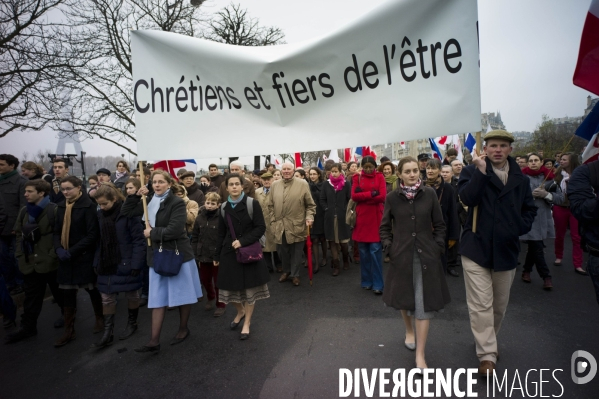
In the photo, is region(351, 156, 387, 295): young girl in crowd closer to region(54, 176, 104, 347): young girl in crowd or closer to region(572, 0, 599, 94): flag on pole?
region(572, 0, 599, 94): flag on pole

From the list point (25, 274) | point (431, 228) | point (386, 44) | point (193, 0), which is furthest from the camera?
point (193, 0)

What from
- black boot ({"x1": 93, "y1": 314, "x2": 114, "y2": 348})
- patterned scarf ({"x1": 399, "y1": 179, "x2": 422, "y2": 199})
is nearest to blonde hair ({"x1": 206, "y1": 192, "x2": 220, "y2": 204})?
black boot ({"x1": 93, "y1": 314, "x2": 114, "y2": 348})

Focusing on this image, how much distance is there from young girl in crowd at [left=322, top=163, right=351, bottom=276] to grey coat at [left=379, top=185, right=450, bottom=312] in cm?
316

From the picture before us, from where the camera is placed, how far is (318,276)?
650cm

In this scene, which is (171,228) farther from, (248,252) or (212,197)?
(212,197)

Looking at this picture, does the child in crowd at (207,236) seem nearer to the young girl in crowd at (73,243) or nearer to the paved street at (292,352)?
the paved street at (292,352)

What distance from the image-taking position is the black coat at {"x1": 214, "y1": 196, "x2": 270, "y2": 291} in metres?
4.07

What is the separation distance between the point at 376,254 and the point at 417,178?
7.34 ft

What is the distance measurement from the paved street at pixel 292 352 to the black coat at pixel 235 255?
0.66 m

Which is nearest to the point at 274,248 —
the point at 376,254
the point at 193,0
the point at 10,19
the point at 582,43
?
the point at 376,254

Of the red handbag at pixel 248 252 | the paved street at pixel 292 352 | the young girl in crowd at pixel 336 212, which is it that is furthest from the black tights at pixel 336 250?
the red handbag at pixel 248 252

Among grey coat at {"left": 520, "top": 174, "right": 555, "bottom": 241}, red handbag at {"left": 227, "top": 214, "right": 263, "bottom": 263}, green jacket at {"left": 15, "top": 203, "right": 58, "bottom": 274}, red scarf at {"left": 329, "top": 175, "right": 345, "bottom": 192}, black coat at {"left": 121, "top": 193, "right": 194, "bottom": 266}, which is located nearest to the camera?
black coat at {"left": 121, "top": 193, "right": 194, "bottom": 266}

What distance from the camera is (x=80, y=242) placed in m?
4.22

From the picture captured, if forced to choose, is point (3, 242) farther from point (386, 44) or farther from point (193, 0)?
point (193, 0)
